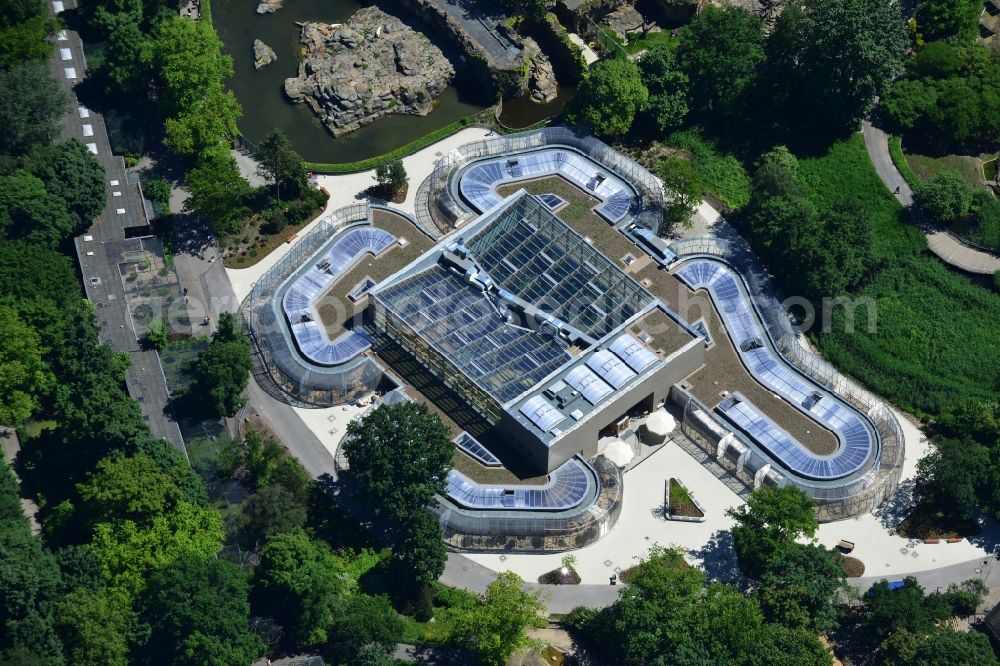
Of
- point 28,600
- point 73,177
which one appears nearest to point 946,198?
point 73,177

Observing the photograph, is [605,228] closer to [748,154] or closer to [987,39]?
[748,154]

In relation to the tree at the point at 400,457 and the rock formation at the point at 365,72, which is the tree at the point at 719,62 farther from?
the tree at the point at 400,457

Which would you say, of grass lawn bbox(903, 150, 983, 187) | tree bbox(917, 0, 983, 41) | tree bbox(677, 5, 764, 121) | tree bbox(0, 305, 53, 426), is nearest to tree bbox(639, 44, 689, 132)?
tree bbox(677, 5, 764, 121)

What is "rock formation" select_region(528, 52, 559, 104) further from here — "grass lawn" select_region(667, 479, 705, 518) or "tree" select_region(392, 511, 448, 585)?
"tree" select_region(392, 511, 448, 585)

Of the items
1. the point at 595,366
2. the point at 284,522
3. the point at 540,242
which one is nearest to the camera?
the point at 284,522

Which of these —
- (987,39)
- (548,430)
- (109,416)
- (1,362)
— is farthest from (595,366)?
(987,39)
